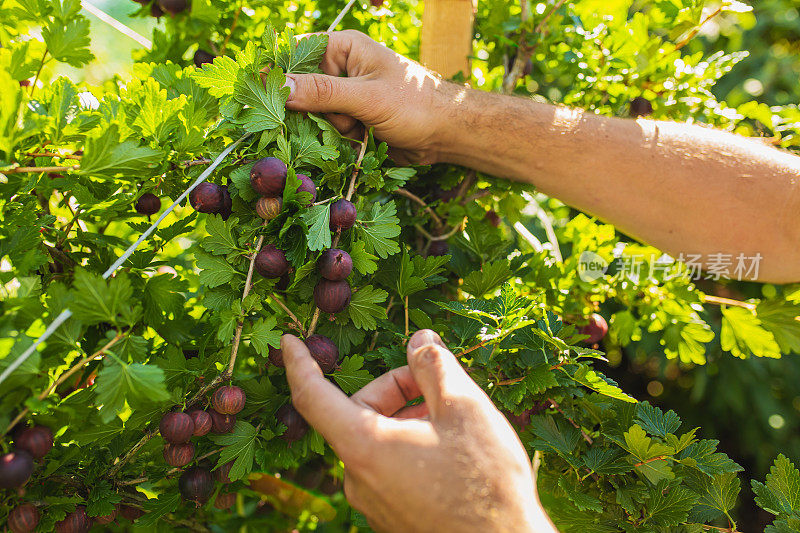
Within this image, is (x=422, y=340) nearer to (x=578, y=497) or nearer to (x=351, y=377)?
(x=351, y=377)

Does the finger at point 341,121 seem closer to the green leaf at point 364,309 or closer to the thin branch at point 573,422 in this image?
the green leaf at point 364,309

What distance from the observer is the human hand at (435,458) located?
562 mm

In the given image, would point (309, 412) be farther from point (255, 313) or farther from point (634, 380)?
point (634, 380)

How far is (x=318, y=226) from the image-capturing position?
0.72 metres

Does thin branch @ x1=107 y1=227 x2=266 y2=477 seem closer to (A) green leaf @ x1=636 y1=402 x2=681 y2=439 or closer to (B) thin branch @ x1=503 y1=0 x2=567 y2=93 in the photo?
(A) green leaf @ x1=636 y1=402 x2=681 y2=439

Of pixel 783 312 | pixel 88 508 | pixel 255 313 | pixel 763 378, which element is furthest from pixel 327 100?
pixel 763 378

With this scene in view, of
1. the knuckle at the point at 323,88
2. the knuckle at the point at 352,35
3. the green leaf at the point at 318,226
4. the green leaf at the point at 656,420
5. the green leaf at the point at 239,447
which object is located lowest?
the green leaf at the point at 239,447

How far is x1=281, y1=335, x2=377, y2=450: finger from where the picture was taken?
609mm

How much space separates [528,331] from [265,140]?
0.48 metres

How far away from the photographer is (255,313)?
2.56ft

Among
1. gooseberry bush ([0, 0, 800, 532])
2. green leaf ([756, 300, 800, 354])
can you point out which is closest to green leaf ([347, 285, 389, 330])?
gooseberry bush ([0, 0, 800, 532])

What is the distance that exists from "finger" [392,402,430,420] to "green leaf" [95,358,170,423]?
0.33m

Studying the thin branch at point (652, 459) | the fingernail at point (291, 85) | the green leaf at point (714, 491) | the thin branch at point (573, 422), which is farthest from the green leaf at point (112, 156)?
the green leaf at point (714, 491)

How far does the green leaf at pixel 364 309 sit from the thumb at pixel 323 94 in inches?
11.9
